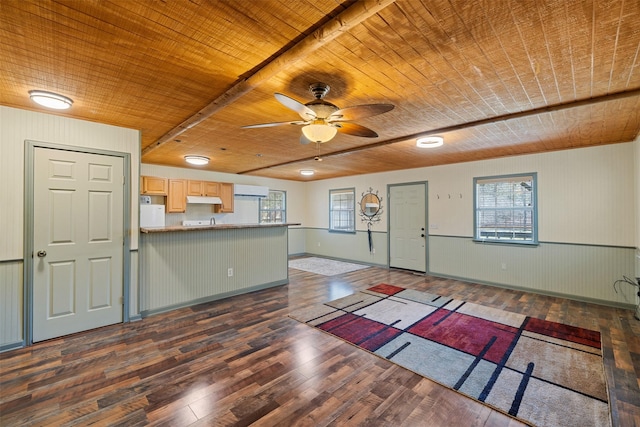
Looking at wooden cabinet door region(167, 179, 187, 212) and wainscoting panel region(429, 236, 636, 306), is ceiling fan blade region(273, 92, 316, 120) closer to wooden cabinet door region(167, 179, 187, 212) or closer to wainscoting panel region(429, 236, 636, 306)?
wainscoting panel region(429, 236, 636, 306)

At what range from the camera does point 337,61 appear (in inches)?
80.3

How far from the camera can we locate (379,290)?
5039 millimetres

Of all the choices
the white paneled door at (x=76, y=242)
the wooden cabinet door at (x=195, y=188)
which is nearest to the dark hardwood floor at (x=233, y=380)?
the white paneled door at (x=76, y=242)

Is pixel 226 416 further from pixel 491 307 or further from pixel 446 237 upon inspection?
pixel 446 237

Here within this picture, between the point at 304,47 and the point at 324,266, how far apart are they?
6027mm

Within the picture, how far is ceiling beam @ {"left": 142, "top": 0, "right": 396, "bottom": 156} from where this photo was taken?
4.75 feet

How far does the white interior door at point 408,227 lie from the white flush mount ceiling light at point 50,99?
20.0 feet

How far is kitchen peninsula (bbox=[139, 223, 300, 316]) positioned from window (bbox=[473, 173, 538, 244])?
156 inches

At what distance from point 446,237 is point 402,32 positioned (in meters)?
5.17

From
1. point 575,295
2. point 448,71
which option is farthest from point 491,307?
point 448,71

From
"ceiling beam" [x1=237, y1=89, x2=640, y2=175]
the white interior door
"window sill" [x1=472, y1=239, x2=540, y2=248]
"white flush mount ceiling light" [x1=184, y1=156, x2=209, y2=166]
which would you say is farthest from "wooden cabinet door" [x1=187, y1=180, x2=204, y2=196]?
"window sill" [x1=472, y1=239, x2=540, y2=248]

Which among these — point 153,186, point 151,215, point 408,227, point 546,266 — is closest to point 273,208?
point 153,186

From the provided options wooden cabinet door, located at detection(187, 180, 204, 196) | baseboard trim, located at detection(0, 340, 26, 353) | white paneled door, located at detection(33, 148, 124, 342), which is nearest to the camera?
baseboard trim, located at detection(0, 340, 26, 353)

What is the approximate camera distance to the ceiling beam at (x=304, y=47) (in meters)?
1.45
